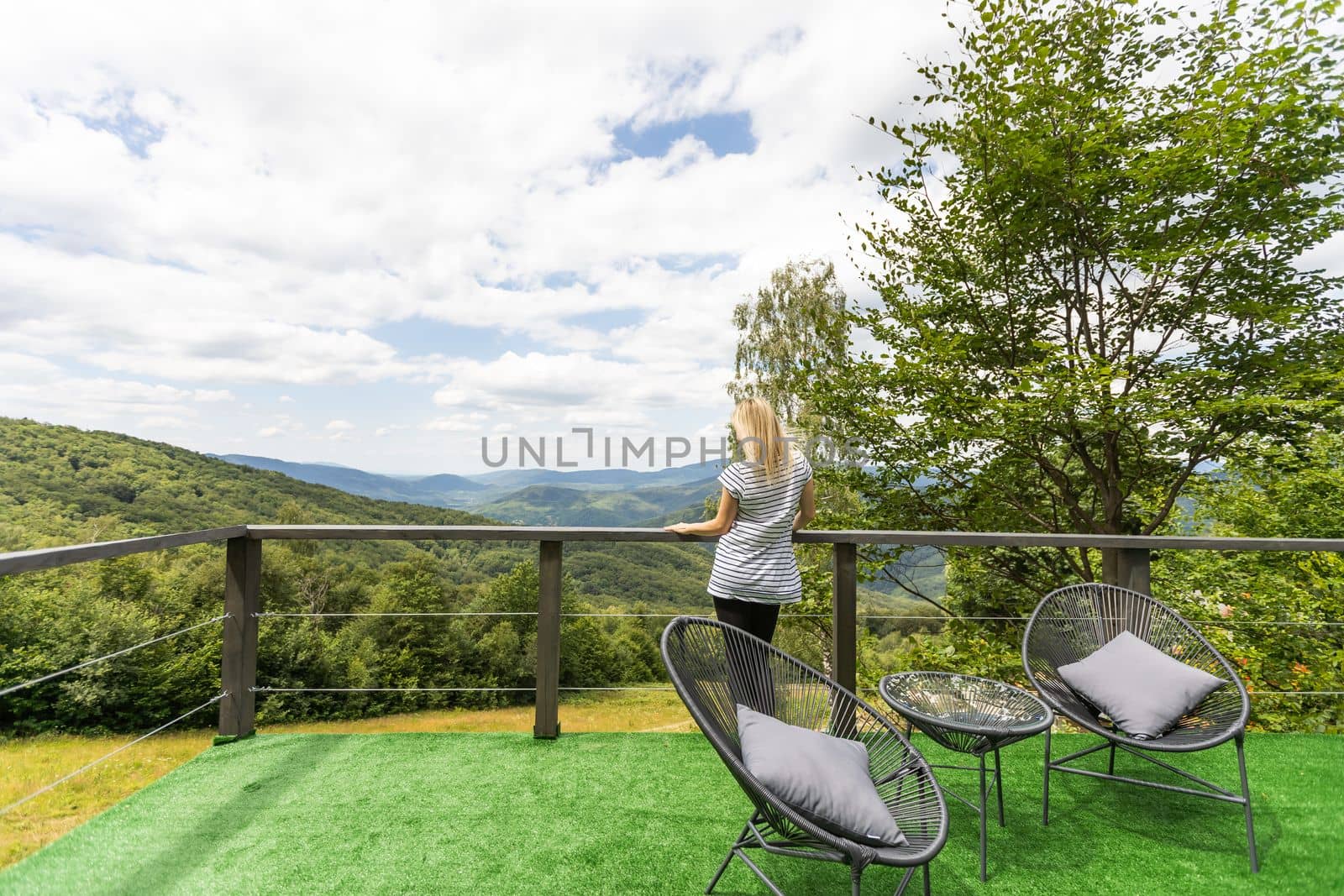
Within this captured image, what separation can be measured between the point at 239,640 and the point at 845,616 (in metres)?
2.67

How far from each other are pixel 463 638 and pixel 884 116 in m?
19.7

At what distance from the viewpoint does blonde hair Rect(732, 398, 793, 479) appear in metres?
2.20

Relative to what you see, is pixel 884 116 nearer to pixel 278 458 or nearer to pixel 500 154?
pixel 500 154

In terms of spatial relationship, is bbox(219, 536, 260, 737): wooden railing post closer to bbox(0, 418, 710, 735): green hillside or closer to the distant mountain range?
bbox(0, 418, 710, 735): green hillside

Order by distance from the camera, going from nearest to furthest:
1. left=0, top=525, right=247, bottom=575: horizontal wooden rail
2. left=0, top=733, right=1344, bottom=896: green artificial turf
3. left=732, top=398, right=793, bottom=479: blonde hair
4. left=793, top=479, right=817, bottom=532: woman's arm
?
left=0, top=525, right=247, bottom=575: horizontal wooden rail → left=0, top=733, right=1344, bottom=896: green artificial turf → left=732, top=398, right=793, bottom=479: blonde hair → left=793, top=479, right=817, bottom=532: woman's arm

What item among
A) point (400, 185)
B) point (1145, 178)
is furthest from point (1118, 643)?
point (400, 185)

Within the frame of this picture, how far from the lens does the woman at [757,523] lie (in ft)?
7.26

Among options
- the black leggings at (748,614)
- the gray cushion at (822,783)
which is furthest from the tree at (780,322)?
the gray cushion at (822,783)

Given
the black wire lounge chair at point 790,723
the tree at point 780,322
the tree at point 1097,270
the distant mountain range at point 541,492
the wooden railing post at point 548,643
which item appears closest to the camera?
the black wire lounge chair at point 790,723

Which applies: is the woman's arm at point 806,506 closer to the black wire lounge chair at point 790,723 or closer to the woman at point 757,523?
the woman at point 757,523

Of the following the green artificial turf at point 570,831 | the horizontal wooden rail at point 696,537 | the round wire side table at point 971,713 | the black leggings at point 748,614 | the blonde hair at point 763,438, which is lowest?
the green artificial turf at point 570,831

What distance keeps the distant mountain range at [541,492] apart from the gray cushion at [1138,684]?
4255cm

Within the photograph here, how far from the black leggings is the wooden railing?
0.31m

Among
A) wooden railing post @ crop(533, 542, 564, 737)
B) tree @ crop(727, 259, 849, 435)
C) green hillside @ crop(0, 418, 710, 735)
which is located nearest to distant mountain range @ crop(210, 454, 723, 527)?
green hillside @ crop(0, 418, 710, 735)
